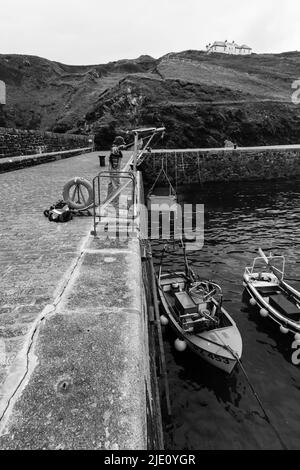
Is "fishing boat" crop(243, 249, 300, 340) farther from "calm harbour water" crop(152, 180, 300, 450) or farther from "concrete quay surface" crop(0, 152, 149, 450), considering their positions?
"concrete quay surface" crop(0, 152, 149, 450)

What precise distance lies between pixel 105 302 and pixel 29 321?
36.7 inches

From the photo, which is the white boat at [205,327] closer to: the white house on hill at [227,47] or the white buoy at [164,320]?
the white buoy at [164,320]

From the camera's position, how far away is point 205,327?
28.1 feet

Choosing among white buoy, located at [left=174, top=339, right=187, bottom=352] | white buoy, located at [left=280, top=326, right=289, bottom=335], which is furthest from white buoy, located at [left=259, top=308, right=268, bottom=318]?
white buoy, located at [left=174, top=339, right=187, bottom=352]

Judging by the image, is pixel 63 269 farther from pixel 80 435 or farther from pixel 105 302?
pixel 80 435

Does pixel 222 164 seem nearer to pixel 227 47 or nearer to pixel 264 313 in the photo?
pixel 264 313

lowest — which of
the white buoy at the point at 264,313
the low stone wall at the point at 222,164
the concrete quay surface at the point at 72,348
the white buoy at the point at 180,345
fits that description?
the white buoy at the point at 180,345

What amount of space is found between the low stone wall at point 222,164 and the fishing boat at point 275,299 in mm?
24483

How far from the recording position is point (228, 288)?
39.8 ft

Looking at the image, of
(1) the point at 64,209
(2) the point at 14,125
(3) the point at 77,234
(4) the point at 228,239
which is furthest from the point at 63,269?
(2) the point at 14,125

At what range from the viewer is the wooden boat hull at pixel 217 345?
25.0ft

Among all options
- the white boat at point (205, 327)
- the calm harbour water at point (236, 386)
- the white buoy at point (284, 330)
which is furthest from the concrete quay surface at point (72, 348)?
the white buoy at point (284, 330)

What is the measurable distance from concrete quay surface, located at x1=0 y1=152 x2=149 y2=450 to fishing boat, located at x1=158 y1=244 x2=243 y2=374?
3.51m

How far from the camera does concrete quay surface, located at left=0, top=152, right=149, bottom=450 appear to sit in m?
2.27
